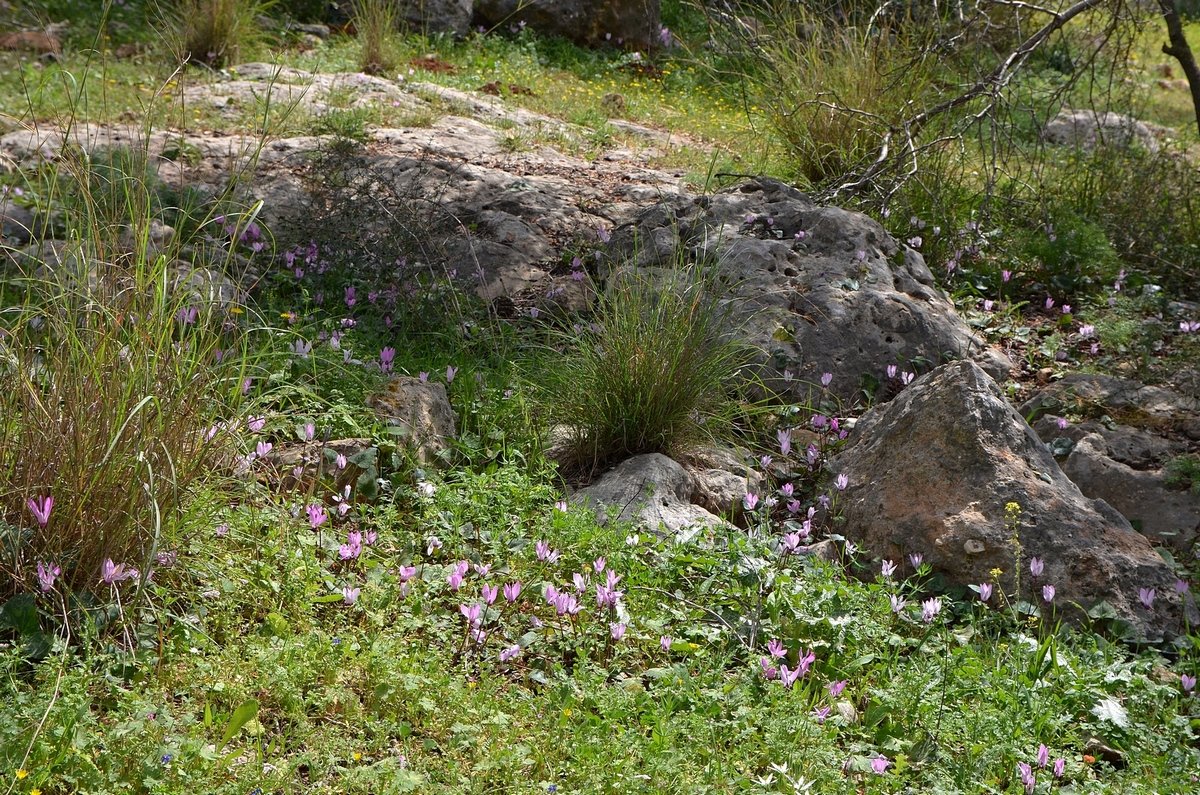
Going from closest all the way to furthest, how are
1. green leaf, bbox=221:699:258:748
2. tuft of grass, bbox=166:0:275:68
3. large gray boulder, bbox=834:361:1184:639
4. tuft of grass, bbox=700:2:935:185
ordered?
green leaf, bbox=221:699:258:748, large gray boulder, bbox=834:361:1184:639, tuft of grass, bbox=700:2:935:185, tuft of grass, bbox=166:0:275:68

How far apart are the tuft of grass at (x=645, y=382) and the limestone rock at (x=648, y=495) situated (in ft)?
0.57

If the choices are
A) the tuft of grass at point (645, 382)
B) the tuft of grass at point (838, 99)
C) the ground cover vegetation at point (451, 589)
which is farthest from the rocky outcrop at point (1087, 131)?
the tuft of grass at point (645, 382)

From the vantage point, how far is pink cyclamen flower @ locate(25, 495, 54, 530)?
256cm

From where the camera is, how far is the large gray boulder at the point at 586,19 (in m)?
11.0

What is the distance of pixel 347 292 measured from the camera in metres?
4.89

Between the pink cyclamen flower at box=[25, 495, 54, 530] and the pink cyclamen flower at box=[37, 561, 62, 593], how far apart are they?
10 cm

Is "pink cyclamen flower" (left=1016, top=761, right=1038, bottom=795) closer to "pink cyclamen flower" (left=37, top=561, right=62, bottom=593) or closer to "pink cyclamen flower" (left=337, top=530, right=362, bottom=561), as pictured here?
"pink cyclamen flower" (left=337, top=530, right=362, bottom=561)

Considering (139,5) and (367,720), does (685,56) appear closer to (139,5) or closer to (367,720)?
(139,5)

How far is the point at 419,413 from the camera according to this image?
3.91 meters

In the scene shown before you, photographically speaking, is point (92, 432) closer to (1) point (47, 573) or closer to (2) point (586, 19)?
(1) point (47, 573)

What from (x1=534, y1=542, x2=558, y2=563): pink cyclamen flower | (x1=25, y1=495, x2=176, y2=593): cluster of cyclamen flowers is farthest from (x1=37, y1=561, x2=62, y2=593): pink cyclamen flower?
(x1=534, y1=542, x2=558, y2=563): pink cyclamen flower

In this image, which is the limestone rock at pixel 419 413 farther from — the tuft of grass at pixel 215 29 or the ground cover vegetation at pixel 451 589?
the tuft of grass at pixel 215 29

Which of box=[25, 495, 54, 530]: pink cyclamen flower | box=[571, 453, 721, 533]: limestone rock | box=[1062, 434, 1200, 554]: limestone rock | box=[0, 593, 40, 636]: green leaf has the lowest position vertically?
box=[571, 453, 721, 533]: limestone rock

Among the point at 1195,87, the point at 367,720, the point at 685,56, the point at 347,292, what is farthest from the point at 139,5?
the point at 367,720
